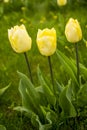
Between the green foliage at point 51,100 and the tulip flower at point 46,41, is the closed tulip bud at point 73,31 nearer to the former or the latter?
the tulip flower at point 46,41

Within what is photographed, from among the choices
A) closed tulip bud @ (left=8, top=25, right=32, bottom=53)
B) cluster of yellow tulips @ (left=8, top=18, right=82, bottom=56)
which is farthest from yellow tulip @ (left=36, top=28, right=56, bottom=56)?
closed tulip bud @ (left=8, top=25, right=32, bottom=53)

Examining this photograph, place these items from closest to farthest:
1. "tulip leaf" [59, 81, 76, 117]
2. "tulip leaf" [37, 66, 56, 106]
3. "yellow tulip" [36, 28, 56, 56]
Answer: "yellow tulip" [36, 28, 56, 56] < "tulip leaf" [59, 81, 76, 117] < "tulip leaf" [37, 66, 56, 106]

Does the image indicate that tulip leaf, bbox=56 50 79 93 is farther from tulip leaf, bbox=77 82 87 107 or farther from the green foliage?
tulip leaf, bbox=77 82 87 107

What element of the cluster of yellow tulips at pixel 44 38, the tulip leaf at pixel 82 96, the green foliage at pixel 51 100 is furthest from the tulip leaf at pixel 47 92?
the cluster of yellow tulips at pixel 44 38

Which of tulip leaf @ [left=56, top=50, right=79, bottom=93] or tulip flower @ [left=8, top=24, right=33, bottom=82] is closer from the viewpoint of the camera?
tulip flower @ [left=8, top=24, right=33, bottom=82]

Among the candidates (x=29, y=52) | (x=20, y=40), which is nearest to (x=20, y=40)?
(x=20, y=40)
